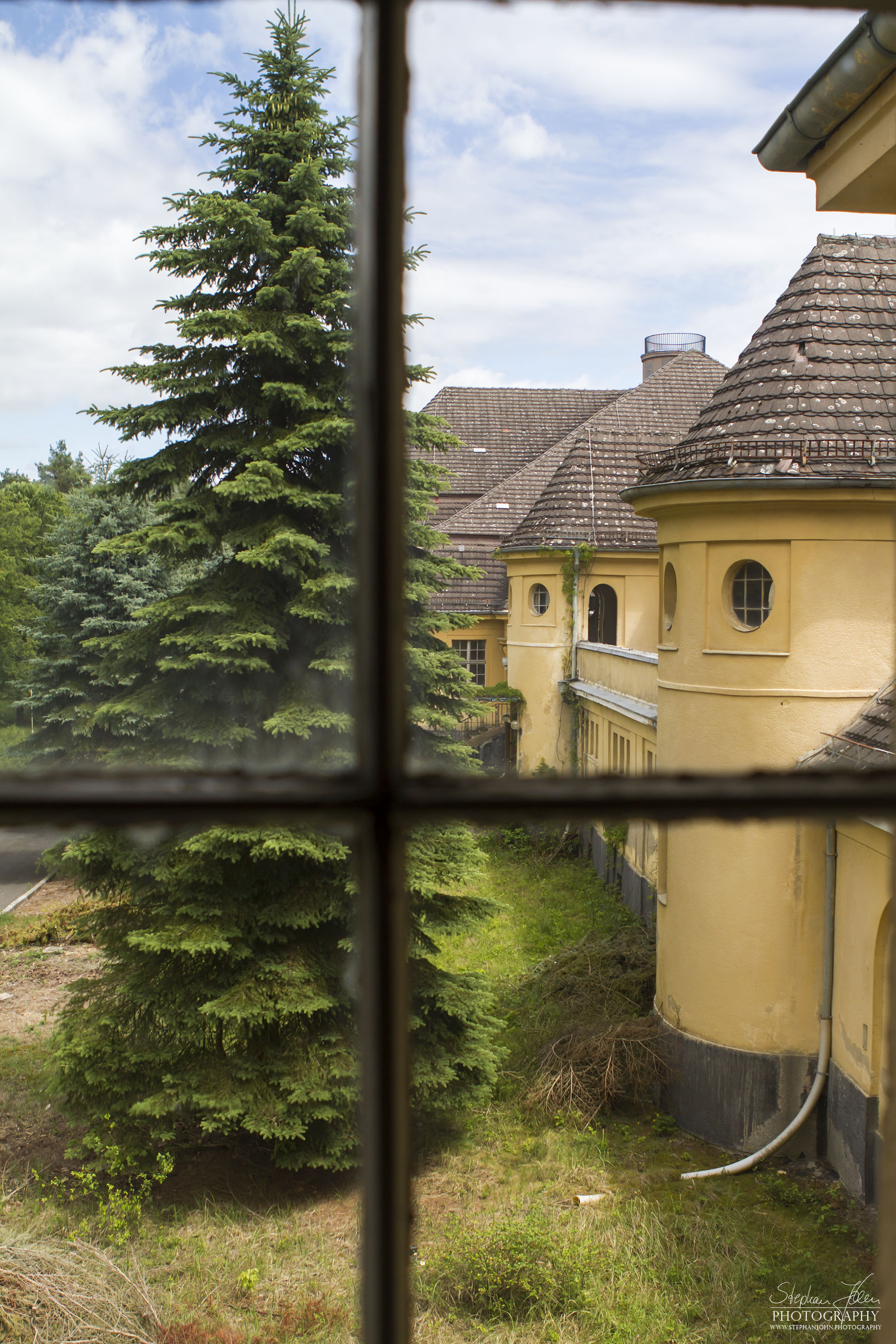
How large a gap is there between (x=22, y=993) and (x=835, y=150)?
10710 mm

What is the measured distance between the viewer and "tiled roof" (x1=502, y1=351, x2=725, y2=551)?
16.1 metres

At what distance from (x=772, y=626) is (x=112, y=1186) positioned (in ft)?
20.3

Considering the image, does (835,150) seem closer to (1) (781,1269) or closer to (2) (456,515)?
(1) (781,1269)

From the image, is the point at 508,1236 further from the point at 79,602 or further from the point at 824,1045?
the point at 79,602

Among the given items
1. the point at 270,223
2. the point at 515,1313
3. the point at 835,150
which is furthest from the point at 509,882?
the point at 835,150

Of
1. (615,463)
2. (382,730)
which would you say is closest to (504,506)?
(615,463)

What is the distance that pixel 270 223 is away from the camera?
24.4ft

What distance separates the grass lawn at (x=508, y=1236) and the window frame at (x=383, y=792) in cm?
554

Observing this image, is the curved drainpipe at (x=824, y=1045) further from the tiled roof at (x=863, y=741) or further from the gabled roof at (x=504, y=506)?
the gabled roof at (x=504, y=506)

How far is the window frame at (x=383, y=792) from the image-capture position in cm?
66

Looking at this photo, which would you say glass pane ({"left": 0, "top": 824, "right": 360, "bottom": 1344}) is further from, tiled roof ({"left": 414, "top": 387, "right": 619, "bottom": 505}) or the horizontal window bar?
tiled roof ({"left": 414, "top": 387, "right": 619, "bottom": 505})

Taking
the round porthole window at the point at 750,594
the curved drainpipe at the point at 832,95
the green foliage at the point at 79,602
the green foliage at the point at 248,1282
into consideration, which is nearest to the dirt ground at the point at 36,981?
the green foliage at the point at 79,602

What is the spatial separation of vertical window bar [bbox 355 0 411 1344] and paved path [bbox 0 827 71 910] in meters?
13.2

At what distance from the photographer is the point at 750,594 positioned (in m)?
7.00
